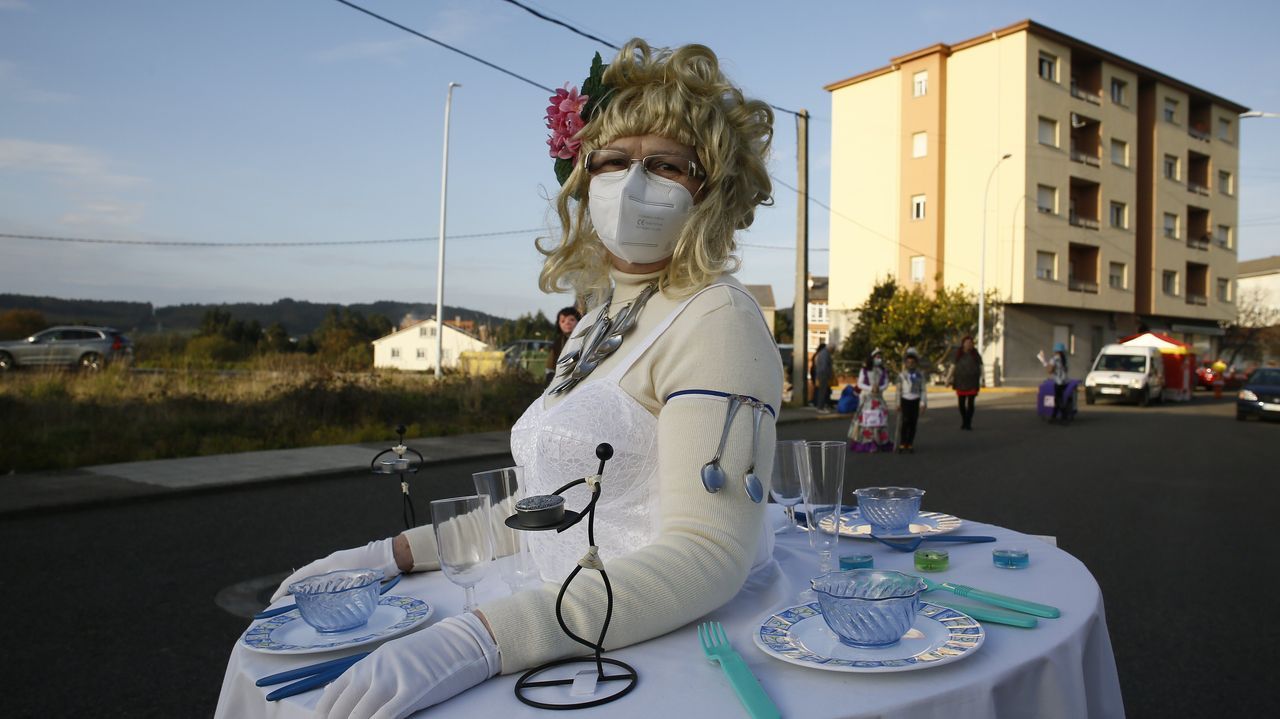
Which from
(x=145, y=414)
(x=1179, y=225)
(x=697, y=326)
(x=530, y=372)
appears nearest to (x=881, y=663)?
(x=697, y=326)

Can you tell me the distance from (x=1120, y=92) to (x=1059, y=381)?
29111 mm

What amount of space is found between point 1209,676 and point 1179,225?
47.9 metres

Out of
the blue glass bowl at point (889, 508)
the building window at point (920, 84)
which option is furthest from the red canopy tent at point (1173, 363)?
the blue glass bowl at point (889, 508)

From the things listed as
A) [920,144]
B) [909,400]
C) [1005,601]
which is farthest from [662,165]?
[920,144]

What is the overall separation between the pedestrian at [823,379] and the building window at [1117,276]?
90.0 feet

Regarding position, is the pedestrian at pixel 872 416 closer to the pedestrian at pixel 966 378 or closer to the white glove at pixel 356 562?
the pedestrian at pixel 966 378

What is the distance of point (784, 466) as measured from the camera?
190 centimetres

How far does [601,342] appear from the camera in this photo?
5.56 feet

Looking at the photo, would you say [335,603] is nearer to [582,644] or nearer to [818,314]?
[582,644]

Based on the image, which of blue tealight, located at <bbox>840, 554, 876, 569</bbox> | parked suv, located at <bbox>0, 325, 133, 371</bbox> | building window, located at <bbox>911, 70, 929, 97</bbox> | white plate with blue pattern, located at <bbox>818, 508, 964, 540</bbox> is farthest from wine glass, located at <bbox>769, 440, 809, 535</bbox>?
building window, located at <bbox>911, 70, 929, 97</bbox>

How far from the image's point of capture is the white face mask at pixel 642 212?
1.71 meters

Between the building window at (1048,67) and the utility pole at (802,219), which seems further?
the building window at (1048,67)

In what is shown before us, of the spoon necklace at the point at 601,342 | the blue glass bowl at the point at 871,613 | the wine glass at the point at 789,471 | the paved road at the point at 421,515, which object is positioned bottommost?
the paved road at the point at 421,515

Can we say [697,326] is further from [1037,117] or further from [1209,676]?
[1037,117]
